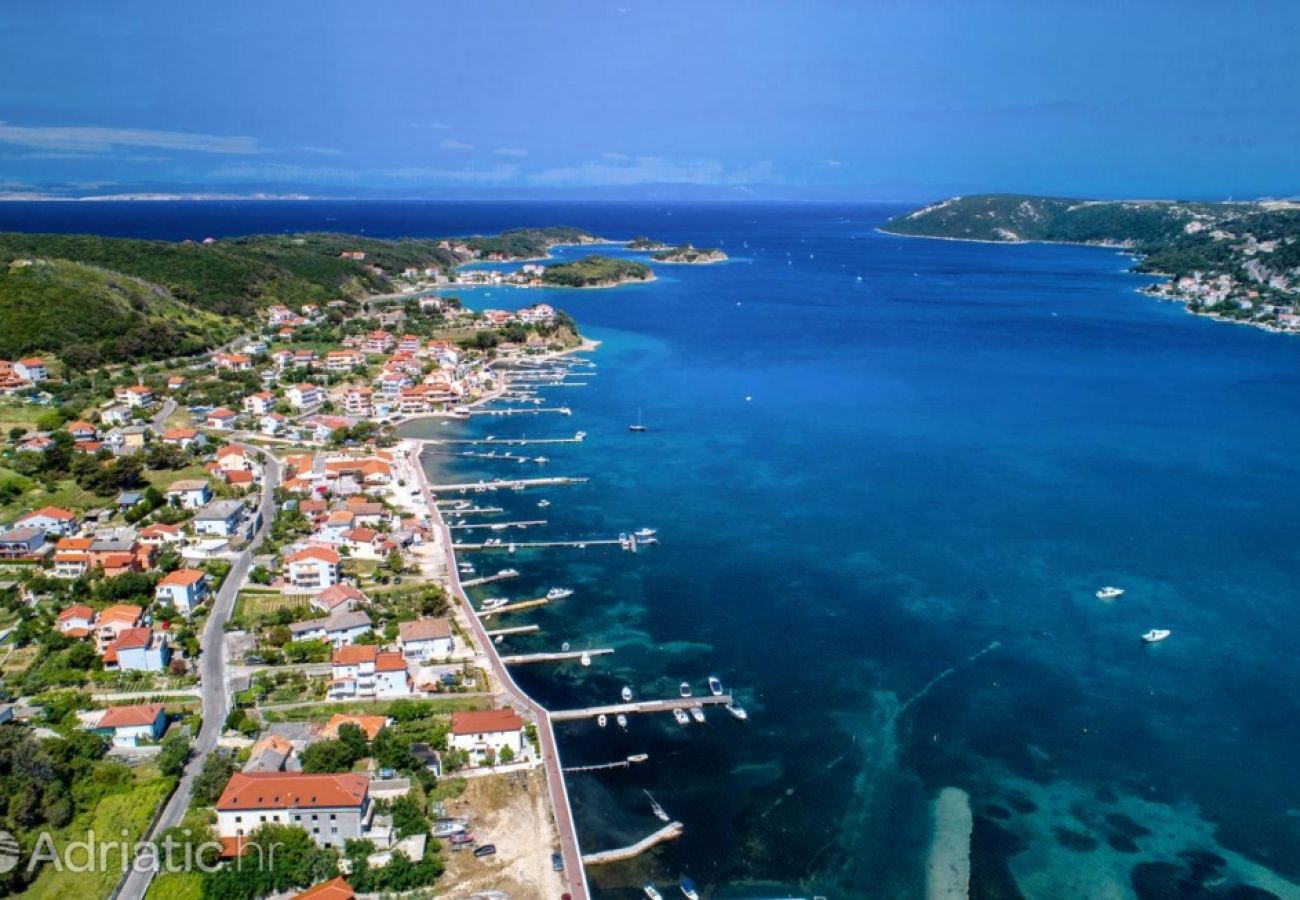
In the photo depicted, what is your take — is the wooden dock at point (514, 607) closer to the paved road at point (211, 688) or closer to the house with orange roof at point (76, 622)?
the paved road at point (211, 688)

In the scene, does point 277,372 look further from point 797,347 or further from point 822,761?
point 822,761

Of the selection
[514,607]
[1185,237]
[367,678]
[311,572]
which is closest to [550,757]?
[367,678]

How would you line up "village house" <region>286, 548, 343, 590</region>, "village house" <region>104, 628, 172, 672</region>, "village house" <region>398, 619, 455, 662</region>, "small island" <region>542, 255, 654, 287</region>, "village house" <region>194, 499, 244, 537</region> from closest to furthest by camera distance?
"village house" <region>104, 628, 172, 672</region> < "village house" <region>398, 619, 455, 662</region> < "village house" <region>286, 548, 343, 590</region> < "village house" <region>194, 499, 244, 537</region> < "small island" <region>542, 255, 654, 287</region>

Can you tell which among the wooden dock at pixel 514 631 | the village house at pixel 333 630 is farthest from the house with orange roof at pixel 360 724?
the wooden dock at pixel 514 631

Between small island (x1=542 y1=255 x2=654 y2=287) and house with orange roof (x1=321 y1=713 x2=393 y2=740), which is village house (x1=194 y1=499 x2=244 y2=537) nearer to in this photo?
house with orange roof (x1=321 y1=713 x2=393 y2=740)

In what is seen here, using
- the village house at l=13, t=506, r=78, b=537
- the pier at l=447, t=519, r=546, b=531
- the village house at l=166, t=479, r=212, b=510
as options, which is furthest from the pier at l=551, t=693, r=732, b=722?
the village house at l=13, t=506, r=78, b=537

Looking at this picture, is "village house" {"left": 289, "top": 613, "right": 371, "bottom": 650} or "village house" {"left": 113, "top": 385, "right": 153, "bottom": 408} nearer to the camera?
"village house" {"left": 289, "top": 613, "right": 371, "bottom": 650}
